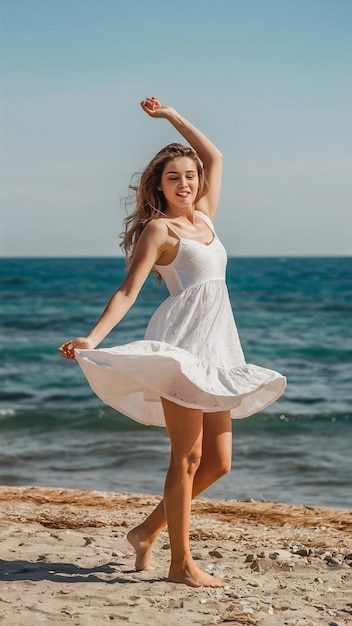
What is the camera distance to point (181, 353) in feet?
14.3

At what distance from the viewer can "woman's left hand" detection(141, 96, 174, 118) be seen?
486cm

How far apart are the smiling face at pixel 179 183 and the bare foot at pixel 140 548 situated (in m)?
1.58

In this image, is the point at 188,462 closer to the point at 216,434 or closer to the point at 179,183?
the point at 216,434

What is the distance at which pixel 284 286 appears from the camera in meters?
41.3

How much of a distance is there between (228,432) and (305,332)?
63.8 feet

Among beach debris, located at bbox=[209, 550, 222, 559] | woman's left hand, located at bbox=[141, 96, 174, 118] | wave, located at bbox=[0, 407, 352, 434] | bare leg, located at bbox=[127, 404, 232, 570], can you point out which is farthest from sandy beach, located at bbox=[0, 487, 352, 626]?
wave, located at bbox=[0, 407, 352, 434]

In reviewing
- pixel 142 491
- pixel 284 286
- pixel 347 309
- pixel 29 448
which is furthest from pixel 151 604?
pixel 284 286

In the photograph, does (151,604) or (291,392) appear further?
(291,392)

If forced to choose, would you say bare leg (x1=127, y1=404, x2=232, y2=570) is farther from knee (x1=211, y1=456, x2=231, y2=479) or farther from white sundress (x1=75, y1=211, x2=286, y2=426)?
white sundress (x1=75, y1=211, x2=286, y2=426)

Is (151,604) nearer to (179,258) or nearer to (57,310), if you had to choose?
(179,258)

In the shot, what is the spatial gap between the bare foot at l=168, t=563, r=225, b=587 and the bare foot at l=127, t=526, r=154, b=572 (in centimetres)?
26

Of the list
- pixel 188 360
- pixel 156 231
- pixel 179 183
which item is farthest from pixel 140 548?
pixel 179 183

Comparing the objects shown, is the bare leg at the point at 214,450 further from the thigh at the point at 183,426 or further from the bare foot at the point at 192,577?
the bare foot at the point at 192,577

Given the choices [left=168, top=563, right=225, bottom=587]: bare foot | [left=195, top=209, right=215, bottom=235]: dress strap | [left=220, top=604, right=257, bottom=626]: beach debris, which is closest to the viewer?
[left=220, top=604, right=257, bottom=626]: beach debris
